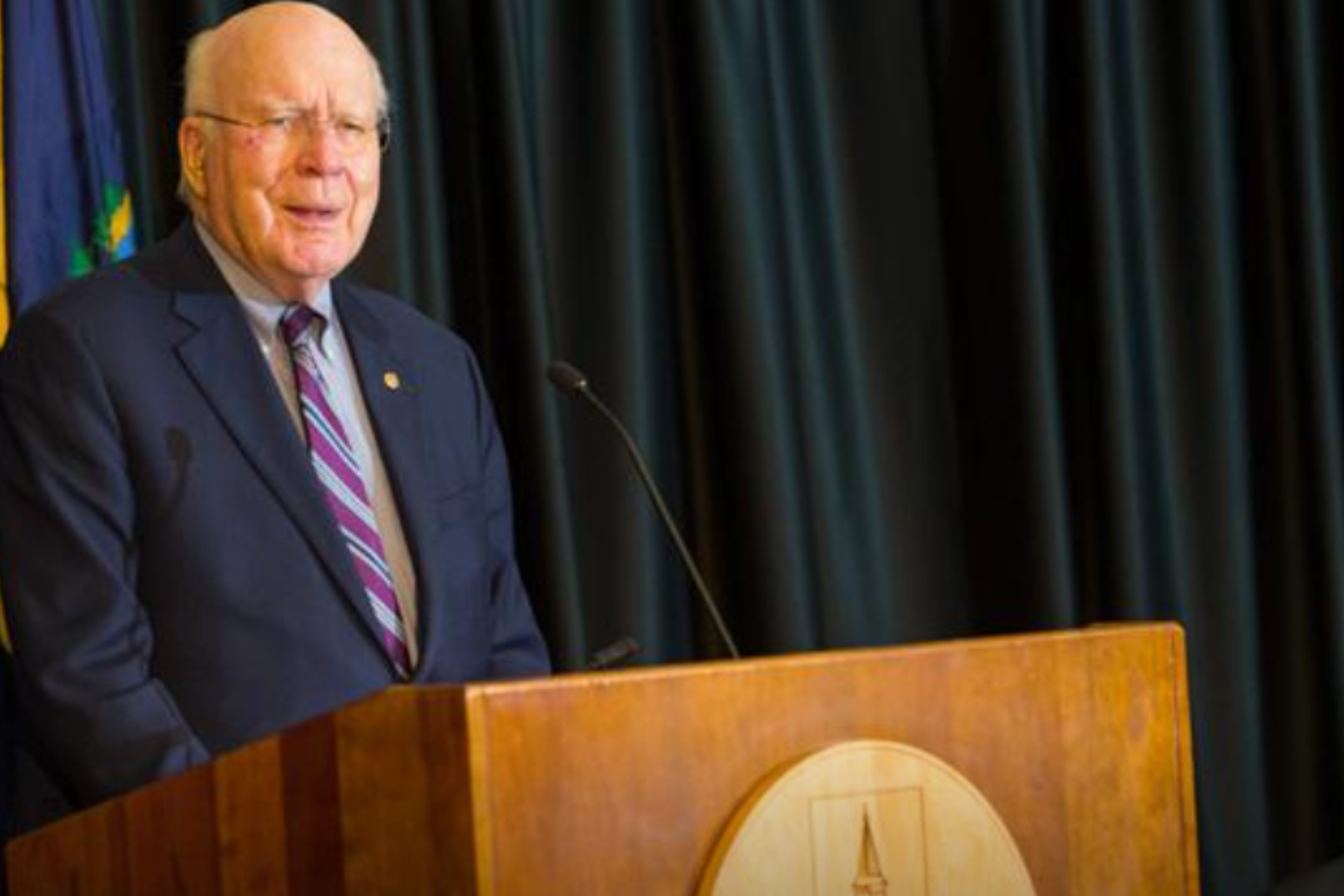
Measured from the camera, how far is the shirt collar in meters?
2.97

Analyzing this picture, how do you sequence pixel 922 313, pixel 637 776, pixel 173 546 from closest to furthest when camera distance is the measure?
pixel 637 776
pixel 173 546
pixel 922 313

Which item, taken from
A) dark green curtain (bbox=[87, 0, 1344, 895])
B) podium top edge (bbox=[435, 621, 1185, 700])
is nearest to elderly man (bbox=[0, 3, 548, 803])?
dark green curtain (bbox=[87, 0, 1344, 895])

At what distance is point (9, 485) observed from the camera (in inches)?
107

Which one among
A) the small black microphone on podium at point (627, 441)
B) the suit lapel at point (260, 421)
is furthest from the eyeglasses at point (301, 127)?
the small black microphone on podium at point (627, 441)

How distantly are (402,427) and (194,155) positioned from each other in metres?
0.49

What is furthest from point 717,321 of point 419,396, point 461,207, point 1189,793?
point 1189,793

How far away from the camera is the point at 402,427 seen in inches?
118

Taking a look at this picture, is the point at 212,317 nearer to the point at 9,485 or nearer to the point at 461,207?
the point at 9,485

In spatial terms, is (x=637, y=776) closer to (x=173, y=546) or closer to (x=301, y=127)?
(x=173, y=546)

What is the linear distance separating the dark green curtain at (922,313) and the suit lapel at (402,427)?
60 cm

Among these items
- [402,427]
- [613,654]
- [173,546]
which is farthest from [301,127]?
[613,654]

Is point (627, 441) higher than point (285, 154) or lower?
lower

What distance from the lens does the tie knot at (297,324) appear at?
2.97 m

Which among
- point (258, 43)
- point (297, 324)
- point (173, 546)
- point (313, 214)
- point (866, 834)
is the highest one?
point (258, 43)
